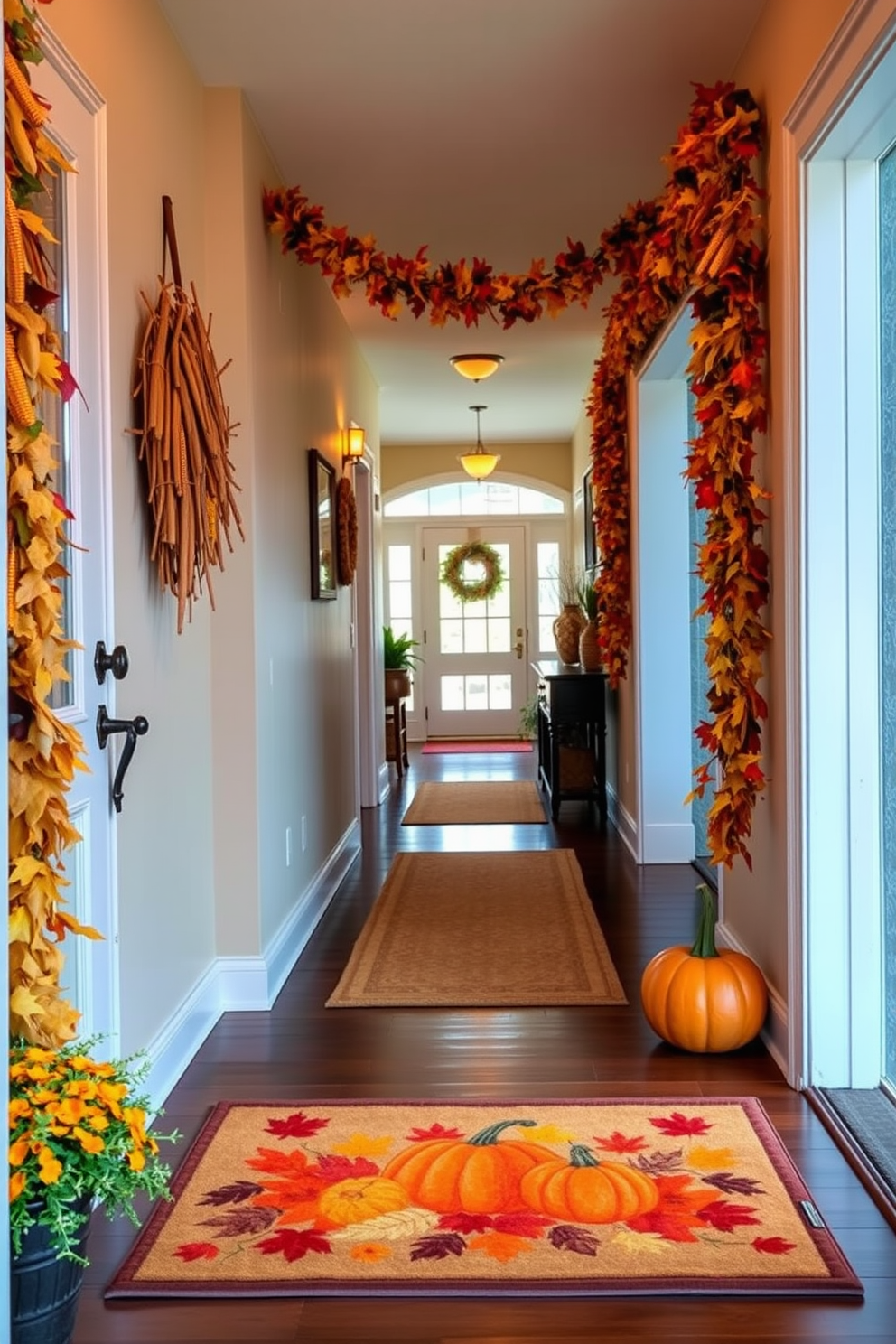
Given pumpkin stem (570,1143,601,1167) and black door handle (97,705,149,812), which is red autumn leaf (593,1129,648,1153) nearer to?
pumpkin stem (570,1143,601,1167)

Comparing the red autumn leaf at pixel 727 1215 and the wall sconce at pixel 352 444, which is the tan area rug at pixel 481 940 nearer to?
the red autumn leaf at pixel 727 1215

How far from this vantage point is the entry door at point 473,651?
1192 cm

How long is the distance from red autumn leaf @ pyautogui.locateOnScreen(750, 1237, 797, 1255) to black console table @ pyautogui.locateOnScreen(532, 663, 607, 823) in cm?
504

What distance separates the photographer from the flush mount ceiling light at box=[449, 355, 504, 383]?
7.04m

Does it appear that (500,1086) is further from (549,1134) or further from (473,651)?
(473,651)

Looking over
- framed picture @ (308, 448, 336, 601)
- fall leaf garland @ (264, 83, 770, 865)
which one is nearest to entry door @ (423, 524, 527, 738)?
framed picture @ (308, 448, 336, 601)

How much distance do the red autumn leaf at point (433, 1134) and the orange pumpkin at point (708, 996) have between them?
2.42ft

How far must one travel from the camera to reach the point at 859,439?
2.87m

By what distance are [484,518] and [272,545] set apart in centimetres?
779

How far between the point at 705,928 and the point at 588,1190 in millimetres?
927

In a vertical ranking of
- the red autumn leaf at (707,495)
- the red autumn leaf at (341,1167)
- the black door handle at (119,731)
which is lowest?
the red autumn leaf at (341,1167)

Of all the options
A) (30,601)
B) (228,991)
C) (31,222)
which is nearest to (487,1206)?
(30,601)

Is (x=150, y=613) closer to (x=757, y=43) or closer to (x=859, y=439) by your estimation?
(x=859, y=439)

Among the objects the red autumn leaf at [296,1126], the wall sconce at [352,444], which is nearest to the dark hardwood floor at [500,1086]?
the red autumn leaf at [296,1126]
